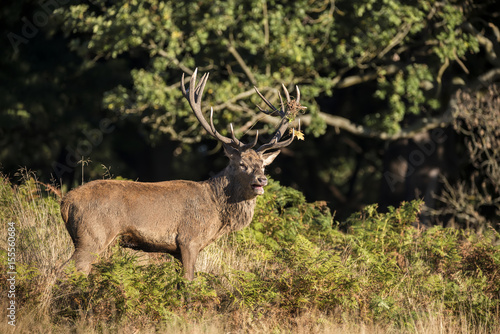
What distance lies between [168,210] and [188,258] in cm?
51

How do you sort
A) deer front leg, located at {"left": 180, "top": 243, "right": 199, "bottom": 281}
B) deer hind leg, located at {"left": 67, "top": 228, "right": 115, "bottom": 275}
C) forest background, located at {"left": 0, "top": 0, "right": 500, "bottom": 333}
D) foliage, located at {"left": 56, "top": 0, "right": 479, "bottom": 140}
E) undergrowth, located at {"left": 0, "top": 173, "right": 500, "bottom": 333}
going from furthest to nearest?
foliage, located at {"left": 56, "top": 0, "right": 479, "bottom": 140}
deer front leg, located at {"left": 180, "top": 243, "right": 199, "bottom": 281}
forest background, located at {"left": 0, "top": 0, "right": 500, "bottom": 333}
deer hind leg, located at {"left": 67, "top": 228, "right": 115, "bottom": 275}
undergrowth, located at {"left": 0, "top": 173, "right": 500, "bottom": 333}

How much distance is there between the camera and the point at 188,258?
7156mm

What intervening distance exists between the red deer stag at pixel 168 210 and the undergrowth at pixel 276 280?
0.78 ft

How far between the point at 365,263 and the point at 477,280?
124 cm

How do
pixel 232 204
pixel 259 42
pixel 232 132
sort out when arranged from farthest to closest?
pixel 259 42 → pixel 232 132 → pixel 232 204

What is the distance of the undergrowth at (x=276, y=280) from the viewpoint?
659 centimetres

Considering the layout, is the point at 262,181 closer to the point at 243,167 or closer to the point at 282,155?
the point at 243,167

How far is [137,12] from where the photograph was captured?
12.6m

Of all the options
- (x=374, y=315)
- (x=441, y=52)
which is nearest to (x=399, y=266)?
(x=374, y=315)

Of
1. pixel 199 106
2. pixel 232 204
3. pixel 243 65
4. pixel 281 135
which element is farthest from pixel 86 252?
pixel 243 65

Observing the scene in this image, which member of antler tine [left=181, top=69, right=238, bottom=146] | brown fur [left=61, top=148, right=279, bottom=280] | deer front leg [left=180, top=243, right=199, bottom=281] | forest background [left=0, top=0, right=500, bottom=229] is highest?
antler tine [left=181, top=69, right=238, bottom=146]

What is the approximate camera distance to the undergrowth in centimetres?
659

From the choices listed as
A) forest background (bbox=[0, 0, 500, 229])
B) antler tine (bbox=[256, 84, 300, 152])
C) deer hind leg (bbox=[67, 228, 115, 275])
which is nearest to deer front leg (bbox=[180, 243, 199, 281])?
deer hind leg (bbox=[67, 228, 115, 275])

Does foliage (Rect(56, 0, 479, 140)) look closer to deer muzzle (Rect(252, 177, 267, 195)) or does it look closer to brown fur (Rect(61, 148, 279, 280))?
brown fur (Rect(61, 148, 279, 280))
